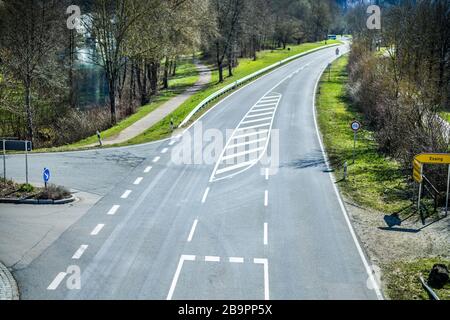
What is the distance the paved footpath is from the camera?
3562 centimetres

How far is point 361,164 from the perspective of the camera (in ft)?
94.3

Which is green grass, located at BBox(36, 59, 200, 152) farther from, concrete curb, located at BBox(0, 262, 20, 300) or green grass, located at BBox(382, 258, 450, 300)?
green grass, located at BBox(382, 258, 450, 300)

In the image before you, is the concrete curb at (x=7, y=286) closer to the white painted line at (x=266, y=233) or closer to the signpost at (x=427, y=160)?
the white painted line at (x=266, y=233)

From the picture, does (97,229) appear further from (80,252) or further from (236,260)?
(236,260)

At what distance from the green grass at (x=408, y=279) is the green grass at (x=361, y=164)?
5204 millimetres

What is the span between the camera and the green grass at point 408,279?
14844mm

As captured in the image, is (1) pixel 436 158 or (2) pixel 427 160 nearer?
(1) pixel 436 158

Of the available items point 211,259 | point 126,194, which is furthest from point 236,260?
point 126,194

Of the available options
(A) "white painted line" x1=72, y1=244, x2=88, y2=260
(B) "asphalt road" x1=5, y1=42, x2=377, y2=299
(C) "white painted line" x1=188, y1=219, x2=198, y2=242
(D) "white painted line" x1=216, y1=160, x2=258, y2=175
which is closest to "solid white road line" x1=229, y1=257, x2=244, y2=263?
(B) "asphalt road" x1=5, y1=42, x2=377, y2=299

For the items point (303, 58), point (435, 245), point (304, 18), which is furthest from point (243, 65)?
point (435, 245)

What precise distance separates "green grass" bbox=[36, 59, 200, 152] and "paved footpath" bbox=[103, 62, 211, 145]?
1.88 feet

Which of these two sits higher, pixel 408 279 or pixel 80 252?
pixel 80 252

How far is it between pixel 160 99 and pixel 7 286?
39143 millimetres
